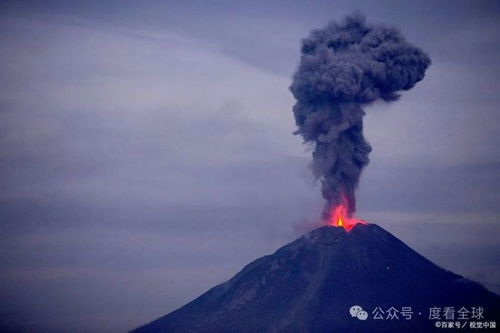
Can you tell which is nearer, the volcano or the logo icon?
the logo icon

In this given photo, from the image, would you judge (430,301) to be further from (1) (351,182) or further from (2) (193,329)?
(2) (193,329)

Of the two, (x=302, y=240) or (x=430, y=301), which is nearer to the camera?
(x=430, y=301)

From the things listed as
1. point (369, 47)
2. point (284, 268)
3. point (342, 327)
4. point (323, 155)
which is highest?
point (369, 47)

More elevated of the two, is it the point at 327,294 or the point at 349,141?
the point at 349,141

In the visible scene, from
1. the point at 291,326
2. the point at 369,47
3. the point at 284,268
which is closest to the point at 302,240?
the point at 284,268

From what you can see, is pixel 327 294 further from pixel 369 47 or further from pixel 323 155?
pixel 369 47

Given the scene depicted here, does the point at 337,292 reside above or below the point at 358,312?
above
